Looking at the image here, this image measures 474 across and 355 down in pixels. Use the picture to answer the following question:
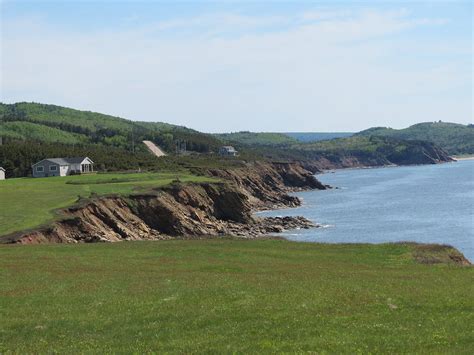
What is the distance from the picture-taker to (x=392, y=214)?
118 metres

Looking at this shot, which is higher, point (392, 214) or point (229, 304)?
point (229, 304)

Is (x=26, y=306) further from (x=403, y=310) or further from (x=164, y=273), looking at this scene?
(x=403, y=310)

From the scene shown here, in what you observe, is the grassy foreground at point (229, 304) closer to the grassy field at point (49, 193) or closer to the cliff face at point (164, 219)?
the grassy field at point (49, 193)

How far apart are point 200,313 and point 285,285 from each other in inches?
290

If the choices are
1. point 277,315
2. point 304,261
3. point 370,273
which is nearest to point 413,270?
point 370,273

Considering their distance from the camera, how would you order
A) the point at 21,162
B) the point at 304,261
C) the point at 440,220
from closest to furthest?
the point at 304,261
the point at 440,220
the point at 21,162

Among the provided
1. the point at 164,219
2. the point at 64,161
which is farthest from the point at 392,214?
the point at 64,161

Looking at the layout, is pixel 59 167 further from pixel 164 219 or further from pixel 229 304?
pixel 229 304

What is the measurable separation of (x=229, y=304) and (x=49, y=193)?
67763mm

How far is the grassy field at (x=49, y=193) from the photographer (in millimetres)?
66562

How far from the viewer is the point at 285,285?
3231 centimetres

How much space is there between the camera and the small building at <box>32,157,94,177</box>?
13088 centimetres

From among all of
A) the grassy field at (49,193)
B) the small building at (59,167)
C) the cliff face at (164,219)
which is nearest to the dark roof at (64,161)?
the small building at (59,167)

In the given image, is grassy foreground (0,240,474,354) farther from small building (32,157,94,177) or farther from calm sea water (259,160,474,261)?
small building (32,157,94,177)
